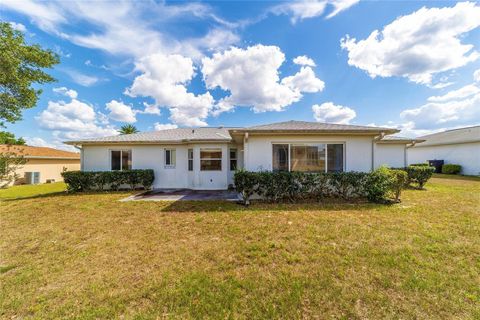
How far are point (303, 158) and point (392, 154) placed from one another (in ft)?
33.1

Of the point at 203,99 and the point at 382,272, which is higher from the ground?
the point at 203,99

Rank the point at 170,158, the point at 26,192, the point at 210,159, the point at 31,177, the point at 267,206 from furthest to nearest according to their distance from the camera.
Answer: the point at 31,177, the point at 26,192, the point at 170,158, the point at 210,159, the point at 267,206

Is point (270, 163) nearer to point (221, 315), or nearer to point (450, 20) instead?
point (221, 315)

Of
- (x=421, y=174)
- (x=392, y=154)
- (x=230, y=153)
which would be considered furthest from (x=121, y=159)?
(x=392, y=154)

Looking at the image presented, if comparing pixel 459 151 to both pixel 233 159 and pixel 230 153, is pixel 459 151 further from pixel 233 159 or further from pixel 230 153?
pixel 230 153

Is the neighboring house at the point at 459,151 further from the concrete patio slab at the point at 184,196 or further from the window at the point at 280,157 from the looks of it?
the concrete patio slab at the point at 184,196

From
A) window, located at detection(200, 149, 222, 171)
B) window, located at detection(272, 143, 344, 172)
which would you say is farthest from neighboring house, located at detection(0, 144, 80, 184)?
window, located at detection(272, 143, 344, 172)

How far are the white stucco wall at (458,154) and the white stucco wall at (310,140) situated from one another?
18288mm

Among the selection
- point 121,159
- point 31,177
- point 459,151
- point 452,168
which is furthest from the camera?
point 459,151

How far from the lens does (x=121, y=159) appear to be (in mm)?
11945

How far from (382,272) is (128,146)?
1318 cm

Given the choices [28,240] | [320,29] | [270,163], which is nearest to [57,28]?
[28,240]

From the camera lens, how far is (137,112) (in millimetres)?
19219

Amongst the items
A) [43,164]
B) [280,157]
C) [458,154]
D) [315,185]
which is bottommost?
[315,185]
